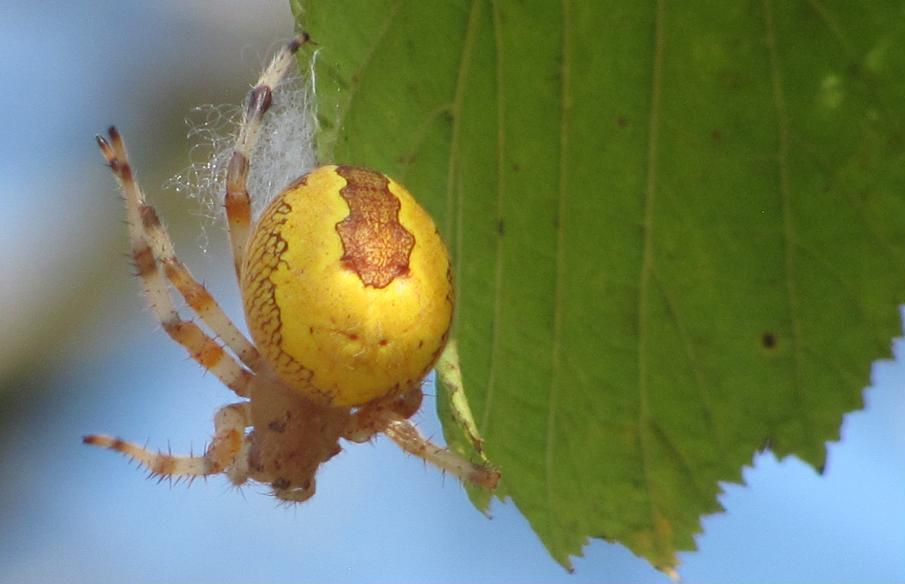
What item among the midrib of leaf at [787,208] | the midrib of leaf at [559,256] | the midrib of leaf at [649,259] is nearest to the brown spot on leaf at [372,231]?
the midrib of leaf at [559,256]

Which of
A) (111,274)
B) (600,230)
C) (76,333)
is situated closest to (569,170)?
(600,230)

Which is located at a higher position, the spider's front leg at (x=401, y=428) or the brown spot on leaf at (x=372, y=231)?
the brown spot on leaf at (x=372, y=231)

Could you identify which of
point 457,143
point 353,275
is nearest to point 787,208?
point 457,143

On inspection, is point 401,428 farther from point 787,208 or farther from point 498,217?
point 787,208

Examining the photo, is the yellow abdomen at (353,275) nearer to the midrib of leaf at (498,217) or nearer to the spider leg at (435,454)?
the midrib of leaf at (498,217)

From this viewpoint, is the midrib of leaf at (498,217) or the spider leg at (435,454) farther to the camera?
the spider leg at (435,454)

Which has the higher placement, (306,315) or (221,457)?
(306,315)

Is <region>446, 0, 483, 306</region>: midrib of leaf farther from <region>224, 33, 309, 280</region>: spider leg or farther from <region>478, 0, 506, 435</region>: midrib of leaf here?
<region>224, 33, 309, 280</region>: spider leg
